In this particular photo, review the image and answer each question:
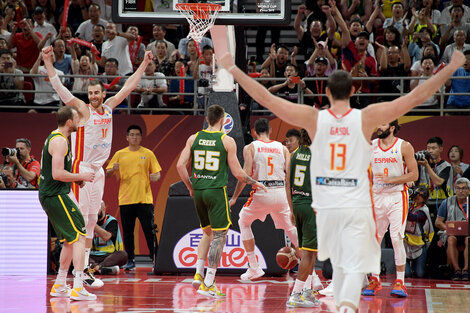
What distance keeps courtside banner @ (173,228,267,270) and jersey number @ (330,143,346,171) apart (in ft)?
21.2

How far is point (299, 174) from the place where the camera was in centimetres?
905

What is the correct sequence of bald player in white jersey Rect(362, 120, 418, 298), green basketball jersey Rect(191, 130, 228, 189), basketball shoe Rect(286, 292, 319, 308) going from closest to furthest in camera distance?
basketball shoe Rect(286, 292, 319, 308)
green basketball jersey Rect(191, 130, 228, 189)
bald player in white jersey Rect(362, 120, 418, 298)

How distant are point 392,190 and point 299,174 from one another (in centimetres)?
164

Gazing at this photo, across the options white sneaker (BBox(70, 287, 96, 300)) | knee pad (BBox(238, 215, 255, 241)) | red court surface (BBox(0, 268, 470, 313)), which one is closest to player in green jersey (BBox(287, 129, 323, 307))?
red court surface (BBox(0, 268, 470, 313))

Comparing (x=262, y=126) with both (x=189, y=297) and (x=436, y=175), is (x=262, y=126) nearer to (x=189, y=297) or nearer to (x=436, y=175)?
(x=189, y=297)

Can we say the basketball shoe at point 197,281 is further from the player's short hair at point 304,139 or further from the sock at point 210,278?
the player's short hair at point 304,139

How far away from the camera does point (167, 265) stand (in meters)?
12.0

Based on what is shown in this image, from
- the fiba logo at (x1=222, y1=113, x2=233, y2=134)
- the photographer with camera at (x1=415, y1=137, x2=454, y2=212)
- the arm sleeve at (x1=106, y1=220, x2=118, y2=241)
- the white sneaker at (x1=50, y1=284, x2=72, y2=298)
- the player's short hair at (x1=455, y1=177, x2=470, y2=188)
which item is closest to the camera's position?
the white sneaker at (x1=50, y1=284, x2=72, y2=298)

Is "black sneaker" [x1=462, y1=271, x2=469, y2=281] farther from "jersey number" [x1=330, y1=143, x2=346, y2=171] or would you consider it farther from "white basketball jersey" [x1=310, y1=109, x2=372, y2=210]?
"jersey number" [x1=330, y1=143, x2=346, y2=171]

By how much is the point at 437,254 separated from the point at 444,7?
334 inches

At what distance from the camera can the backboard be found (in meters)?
9.99

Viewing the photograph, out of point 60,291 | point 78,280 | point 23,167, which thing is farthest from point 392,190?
point 23,167

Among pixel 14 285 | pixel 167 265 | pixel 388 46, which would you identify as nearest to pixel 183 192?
pixel 167 265

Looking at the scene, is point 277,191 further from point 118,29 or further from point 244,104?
point 118,29
